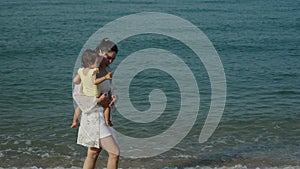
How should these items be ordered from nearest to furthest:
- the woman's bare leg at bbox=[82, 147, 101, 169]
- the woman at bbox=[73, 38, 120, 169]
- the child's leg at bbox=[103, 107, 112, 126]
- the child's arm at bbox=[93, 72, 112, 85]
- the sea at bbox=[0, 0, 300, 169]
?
1. the child's arm at bbox=[93, 72, 112, 85]
2. the woman at bbox=[73, 38, 120, 169]
3. the child's leg at bbox=[103, 107, 112, 126]
4. the woman's bare leg at bbox=[82, 147, 101, 169]
5. the sea at bbox=[0, 0, 300, 169]

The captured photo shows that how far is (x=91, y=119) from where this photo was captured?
572cm

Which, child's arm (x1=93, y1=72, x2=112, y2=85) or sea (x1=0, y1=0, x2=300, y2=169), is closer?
child's arm (x1=93, y1=72, x2=112, y2=85)

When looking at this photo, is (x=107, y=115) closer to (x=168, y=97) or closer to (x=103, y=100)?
(x=103, y=100)

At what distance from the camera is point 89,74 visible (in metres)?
5.52

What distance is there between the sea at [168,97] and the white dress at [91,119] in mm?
2308

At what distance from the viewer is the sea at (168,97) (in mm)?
8539

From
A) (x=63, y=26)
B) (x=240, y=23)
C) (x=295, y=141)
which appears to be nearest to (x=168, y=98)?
(x=295, y=141)

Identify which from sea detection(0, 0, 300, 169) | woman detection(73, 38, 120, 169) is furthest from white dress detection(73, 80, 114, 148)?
sea detection(0, 0, 300, 169)

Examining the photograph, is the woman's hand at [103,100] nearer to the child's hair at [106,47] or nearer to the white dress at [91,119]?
the white dress at [91,119]

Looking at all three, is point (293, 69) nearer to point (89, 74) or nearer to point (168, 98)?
point (168, 98)

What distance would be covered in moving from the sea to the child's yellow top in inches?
102

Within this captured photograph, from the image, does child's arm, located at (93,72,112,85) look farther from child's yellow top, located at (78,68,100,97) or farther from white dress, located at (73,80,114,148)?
white dress, located at (73,80,114,148)

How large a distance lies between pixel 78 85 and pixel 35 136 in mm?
4169

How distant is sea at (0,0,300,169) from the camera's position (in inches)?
336
